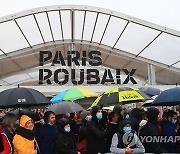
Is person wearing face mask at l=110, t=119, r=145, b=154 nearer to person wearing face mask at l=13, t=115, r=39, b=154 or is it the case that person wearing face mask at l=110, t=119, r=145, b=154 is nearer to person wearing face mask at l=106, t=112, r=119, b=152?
person wearing face mask at l=106, t=112, r=119, b=152

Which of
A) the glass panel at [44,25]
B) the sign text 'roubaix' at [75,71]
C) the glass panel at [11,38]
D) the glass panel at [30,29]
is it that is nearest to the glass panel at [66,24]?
the glass panel at [44,25]

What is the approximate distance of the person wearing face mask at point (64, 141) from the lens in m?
6.26

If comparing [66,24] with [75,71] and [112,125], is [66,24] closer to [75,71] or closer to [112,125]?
[75,71]

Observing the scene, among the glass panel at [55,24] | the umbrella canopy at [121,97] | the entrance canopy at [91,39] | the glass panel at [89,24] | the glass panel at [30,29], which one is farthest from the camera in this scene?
the glass panel at [89,24]

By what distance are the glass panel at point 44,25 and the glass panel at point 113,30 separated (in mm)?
3126

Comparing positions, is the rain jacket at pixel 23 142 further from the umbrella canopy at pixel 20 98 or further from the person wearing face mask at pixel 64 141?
the umbrella canopy at pixel 20 98

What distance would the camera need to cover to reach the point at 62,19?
60.5 ft

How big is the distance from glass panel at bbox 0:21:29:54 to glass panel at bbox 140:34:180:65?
22.8 feet

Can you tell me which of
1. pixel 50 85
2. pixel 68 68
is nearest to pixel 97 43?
pixel 68 68

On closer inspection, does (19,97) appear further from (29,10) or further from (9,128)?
(29,10)

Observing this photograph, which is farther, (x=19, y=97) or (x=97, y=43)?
(x=97, y=43)

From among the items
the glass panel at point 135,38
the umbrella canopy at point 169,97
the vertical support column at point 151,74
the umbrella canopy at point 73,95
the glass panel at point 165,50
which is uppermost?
the glass panel at point 135,38

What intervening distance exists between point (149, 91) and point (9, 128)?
550cm

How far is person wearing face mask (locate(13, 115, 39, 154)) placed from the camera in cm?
575
